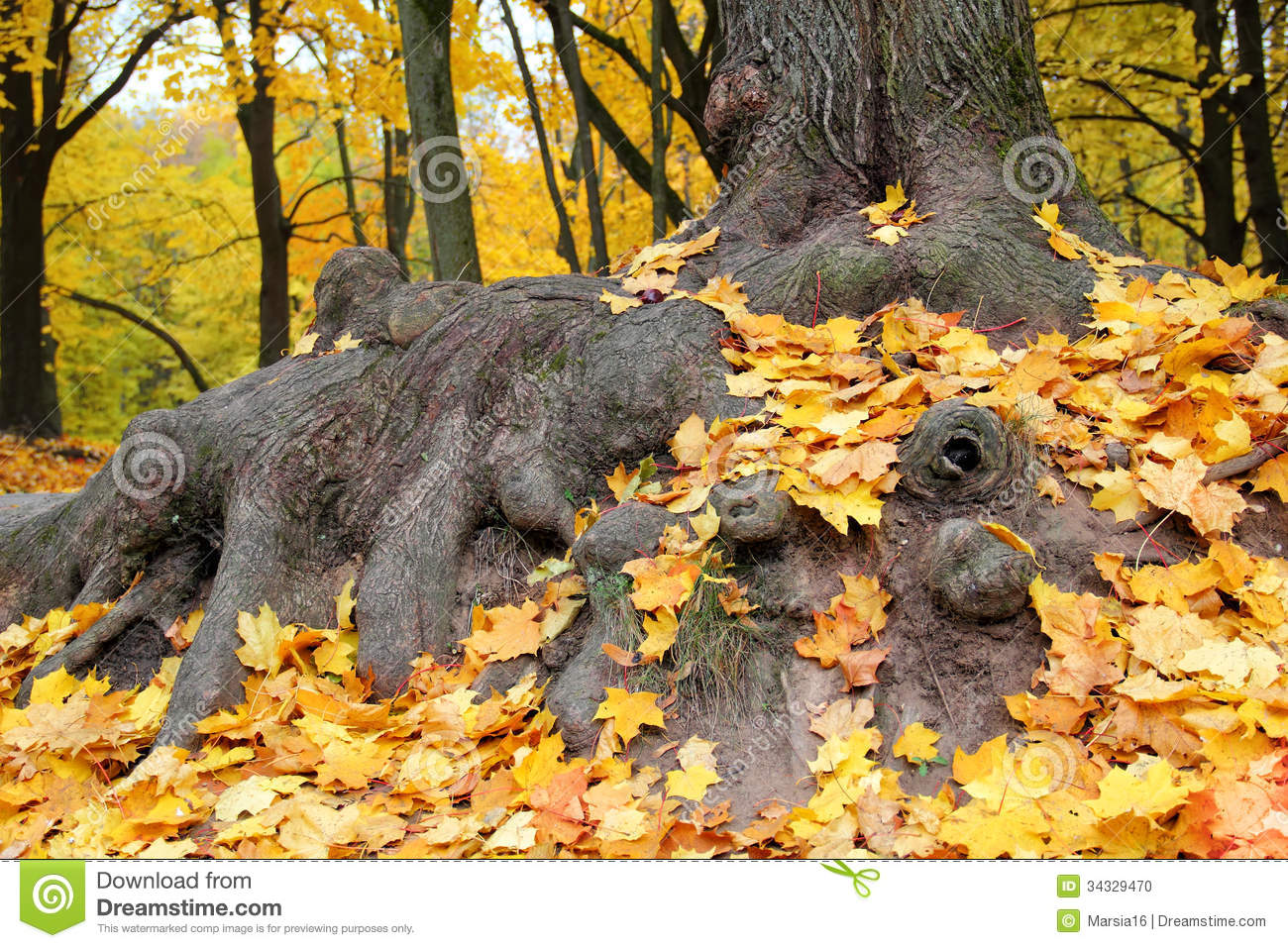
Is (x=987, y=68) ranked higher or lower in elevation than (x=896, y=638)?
higher

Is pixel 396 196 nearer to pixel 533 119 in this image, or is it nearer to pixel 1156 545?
pixel 533 119

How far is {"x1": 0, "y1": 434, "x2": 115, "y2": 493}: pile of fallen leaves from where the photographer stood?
1034 cm

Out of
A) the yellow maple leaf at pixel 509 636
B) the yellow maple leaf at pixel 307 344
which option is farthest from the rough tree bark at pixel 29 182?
the yellow maple leaf at pixel 509 636

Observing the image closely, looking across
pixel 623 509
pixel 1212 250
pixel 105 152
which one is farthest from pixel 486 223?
pixel 623 509

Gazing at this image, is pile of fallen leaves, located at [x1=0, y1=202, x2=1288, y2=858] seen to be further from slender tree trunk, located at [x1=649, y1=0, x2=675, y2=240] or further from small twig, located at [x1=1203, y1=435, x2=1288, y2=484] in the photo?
slender tree trunk, located at [x1=649, y1=0, x2=675, y2=240]

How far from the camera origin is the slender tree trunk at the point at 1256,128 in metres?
8.67

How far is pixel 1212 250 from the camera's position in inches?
379

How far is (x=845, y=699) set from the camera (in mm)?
2539

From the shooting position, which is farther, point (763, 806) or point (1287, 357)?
point (1287, 357)

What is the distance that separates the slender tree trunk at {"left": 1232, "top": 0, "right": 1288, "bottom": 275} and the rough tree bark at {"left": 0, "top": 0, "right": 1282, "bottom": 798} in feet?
21.0

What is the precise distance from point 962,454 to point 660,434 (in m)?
1.07

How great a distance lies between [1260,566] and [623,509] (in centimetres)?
183

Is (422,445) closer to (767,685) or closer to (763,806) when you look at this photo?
(767,685)

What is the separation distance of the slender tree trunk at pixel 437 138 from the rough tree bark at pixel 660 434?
2.61 m
